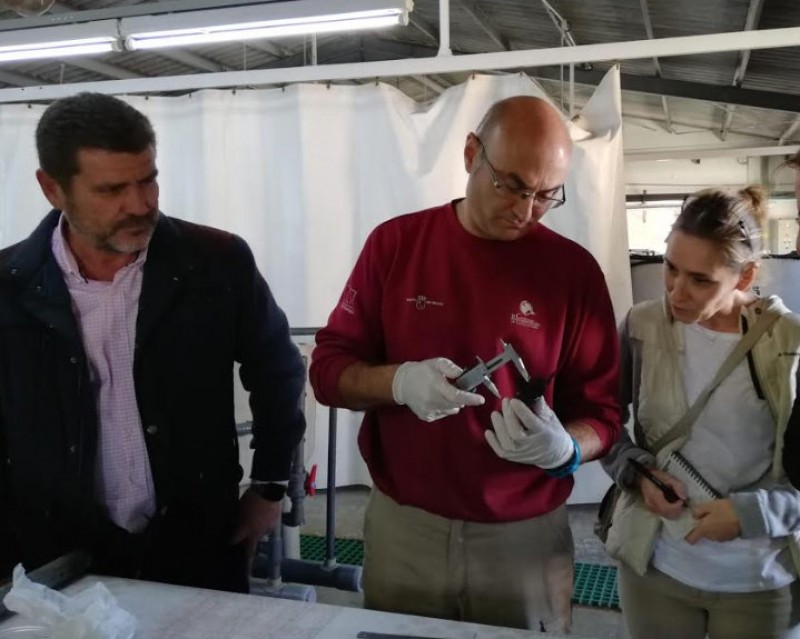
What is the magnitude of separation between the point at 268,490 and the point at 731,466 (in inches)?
33.1

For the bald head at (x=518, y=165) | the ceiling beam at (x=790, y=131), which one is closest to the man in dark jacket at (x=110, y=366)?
the bald head at (x=518, y=165)

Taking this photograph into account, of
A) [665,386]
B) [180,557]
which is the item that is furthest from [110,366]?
[665,386]

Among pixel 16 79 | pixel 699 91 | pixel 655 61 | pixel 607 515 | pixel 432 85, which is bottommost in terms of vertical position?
pixel 607 515

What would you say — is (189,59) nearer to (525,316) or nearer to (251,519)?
(251,519)

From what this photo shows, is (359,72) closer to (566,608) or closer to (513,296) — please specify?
(513,296)

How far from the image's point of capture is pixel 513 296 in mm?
1159

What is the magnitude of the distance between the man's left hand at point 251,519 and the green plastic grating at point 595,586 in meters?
1.43

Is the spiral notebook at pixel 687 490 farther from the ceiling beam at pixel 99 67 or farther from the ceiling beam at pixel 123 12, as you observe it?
the ceiling beam at pixel 99 67

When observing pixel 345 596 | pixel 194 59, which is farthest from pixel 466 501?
pixel 194 59

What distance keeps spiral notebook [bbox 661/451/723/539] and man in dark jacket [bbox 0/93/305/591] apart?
79 centimetres

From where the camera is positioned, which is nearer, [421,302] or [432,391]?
[432,391]

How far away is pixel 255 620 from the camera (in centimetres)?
97

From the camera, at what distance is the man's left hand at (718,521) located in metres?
1.13

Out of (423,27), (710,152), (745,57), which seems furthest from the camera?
(710,152)
